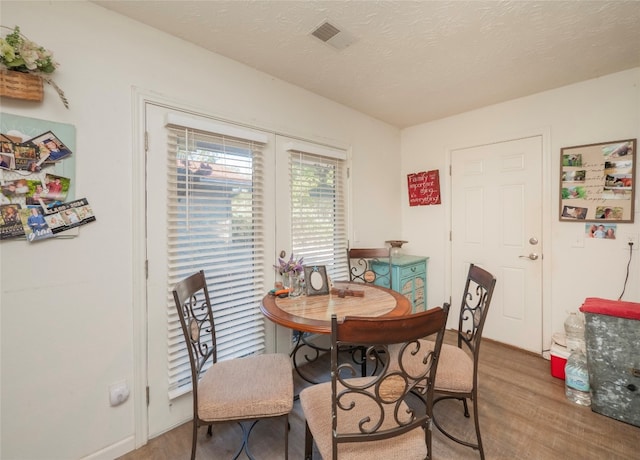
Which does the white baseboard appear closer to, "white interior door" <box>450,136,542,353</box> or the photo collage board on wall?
the photo collage board on wall

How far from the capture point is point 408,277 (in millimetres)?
3084

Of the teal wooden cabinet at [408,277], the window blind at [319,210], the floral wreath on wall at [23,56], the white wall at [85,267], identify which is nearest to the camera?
the floral wreath on wall at [23,56]

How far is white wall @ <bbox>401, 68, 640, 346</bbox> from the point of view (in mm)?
2260

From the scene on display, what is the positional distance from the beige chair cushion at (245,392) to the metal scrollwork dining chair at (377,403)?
19cm

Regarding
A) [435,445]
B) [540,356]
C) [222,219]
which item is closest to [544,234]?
[540,356]

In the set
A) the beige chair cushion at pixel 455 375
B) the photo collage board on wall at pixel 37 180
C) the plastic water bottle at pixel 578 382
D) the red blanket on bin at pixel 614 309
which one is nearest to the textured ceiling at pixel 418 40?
the photo collage board on wall at pixel 37 180

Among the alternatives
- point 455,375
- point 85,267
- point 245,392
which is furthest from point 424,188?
point 85,267

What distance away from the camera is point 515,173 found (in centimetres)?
282

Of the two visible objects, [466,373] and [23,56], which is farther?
[466,373]

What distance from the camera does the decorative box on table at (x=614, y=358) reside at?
1.79 metres

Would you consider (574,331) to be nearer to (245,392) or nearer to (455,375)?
(455,375)

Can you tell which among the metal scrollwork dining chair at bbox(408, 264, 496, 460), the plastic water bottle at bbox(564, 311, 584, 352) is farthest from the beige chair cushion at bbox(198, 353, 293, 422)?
the plastic water bottle at bbox(564, 311, 584, 352)

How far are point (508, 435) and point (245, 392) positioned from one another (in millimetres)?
1702

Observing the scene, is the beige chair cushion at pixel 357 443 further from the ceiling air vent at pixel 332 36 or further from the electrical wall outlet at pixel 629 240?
the electrical wall outlet at pixel 629 240
